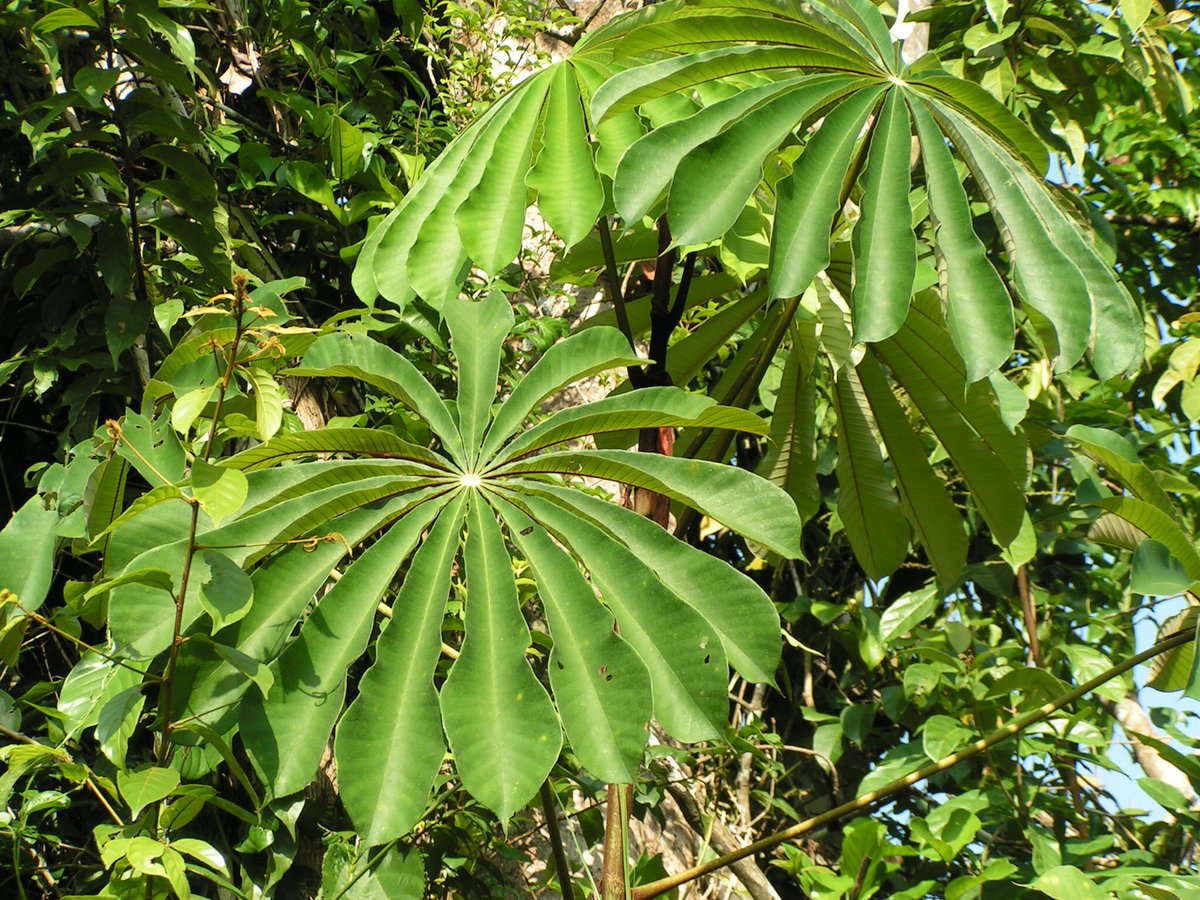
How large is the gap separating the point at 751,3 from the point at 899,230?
0.92ft

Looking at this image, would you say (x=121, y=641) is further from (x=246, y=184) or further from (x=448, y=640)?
(x=246, y=184)

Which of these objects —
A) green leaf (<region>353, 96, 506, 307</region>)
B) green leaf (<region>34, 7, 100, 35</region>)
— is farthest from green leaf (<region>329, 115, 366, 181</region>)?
green leaf (<region>353, 96, 506, 307</region>)

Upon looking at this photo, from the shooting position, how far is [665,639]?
37.4 inches

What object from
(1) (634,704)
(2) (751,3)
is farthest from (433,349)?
(1) (634,704)

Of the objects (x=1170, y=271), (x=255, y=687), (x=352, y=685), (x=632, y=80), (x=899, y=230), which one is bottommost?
(x=255, y=687)

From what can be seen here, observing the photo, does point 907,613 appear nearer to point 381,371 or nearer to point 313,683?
point 381,371

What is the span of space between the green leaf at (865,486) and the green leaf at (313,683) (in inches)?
28.3

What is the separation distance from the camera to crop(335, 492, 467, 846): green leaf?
34.6 inches

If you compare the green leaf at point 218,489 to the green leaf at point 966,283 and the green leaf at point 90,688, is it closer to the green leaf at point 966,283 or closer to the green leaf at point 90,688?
the green leaf at point 90,688

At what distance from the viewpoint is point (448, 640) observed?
6.75 feet

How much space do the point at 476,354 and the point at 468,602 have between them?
30 cm

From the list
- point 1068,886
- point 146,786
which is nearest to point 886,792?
point 1068,886

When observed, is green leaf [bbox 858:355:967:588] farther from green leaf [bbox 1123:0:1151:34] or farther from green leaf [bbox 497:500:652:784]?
green leaf [bbox 1123:0:1151:34]

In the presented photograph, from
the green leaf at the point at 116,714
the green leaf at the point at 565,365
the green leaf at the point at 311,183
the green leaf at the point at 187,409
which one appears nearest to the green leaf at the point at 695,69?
the green leaf at the point at 565,365
